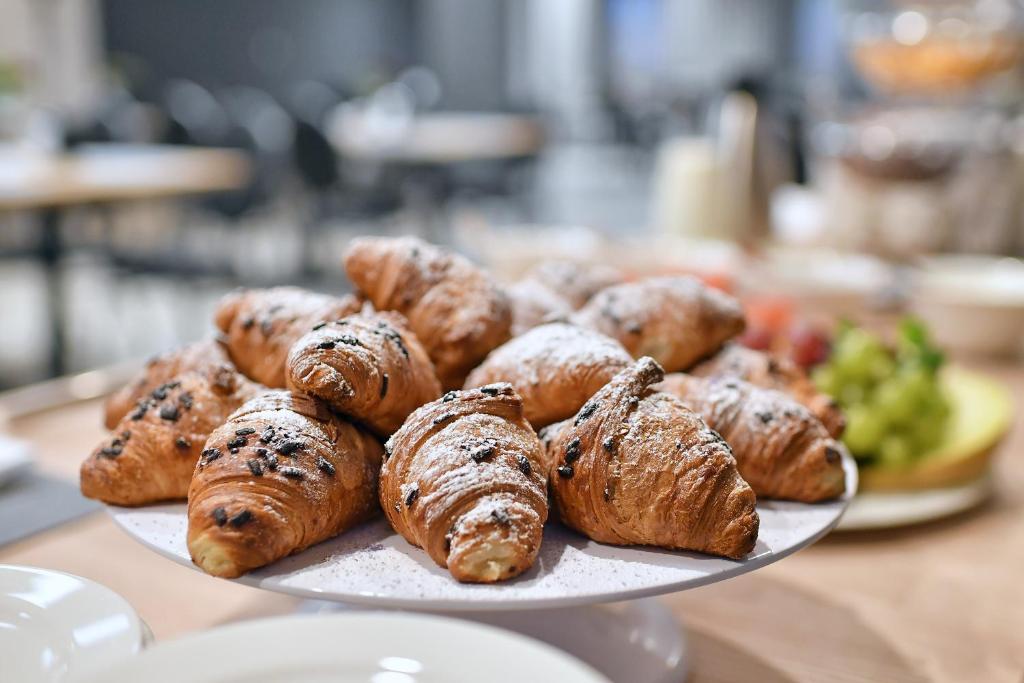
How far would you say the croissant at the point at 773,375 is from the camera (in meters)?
0.81

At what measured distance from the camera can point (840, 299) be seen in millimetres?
1692

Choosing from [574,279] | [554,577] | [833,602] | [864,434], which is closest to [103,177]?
[574,279]

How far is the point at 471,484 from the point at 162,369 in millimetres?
355

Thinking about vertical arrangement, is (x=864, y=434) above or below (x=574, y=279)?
below

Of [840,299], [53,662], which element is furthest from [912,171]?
[53,662]

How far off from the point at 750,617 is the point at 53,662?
544mm

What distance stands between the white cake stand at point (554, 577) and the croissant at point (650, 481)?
0.01 metres

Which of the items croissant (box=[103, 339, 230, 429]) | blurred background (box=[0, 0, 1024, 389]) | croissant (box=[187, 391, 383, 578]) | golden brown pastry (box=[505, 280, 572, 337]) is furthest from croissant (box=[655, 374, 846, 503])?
blurred background (box=[0, 0, 1024, 389])

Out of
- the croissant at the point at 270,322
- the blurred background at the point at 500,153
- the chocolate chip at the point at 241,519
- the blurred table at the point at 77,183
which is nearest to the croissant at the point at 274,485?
the chocolate chip at the point at 241,519

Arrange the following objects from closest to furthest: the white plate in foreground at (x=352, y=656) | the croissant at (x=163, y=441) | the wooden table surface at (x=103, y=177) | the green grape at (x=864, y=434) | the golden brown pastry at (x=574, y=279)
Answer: the white plate in foreground at (x=352, y=656), the croissant at (x=163, y=441), the golden brown pastry at (x=574, y=279), the green grape at (x=864, y=434), the wooden table surface at (x=103, y=177)

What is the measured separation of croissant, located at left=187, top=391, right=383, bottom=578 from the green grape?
0.58m

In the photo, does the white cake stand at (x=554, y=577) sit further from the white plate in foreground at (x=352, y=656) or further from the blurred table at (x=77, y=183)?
the blurred table at (x=77, y=183)

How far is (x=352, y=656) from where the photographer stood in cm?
47

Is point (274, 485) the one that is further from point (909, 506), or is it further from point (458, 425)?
point (909, 506)
